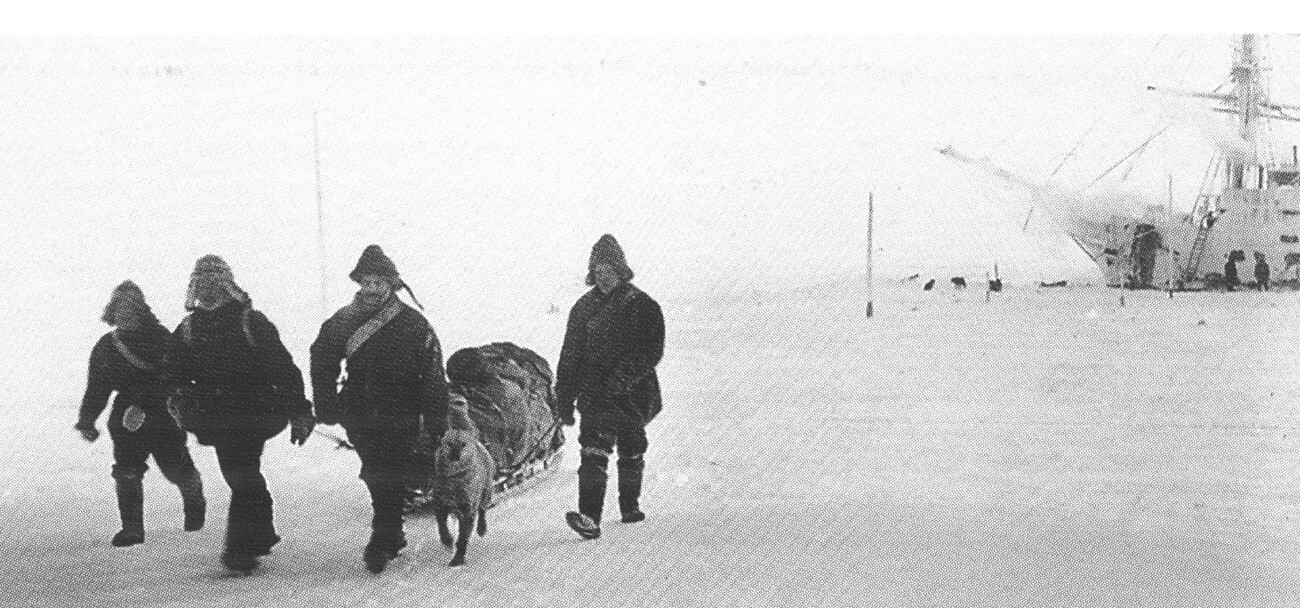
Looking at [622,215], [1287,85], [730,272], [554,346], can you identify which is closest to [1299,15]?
[1287,85]

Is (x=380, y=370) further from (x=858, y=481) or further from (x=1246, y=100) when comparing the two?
(x=1246, y=100)

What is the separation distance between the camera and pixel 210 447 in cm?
213

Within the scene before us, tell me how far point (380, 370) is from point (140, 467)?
1.84 ft

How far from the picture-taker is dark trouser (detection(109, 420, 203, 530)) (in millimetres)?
2158

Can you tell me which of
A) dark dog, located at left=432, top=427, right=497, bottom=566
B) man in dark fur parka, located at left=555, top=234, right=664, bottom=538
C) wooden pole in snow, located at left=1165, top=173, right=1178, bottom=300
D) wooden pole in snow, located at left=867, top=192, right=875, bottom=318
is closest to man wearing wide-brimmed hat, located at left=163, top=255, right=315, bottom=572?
dark dog, located at left=432, top=427, right=497, bottom=566

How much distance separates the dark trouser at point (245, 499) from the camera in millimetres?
2098

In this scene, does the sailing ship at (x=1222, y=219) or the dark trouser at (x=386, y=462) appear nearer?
the dark trouser at (x=386, y=462)

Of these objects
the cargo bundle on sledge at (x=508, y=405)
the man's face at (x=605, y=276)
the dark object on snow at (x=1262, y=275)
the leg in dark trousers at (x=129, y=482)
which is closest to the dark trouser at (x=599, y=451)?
the cargo bundle on sledge at (x=508, y=405)

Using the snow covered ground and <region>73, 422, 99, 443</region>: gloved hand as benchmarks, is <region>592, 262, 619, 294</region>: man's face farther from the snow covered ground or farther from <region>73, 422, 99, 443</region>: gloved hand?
<region>73, 422, 99, 443</region>: gloved hand

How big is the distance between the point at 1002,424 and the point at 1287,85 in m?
0.85

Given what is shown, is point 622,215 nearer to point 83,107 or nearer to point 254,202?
point 254,202

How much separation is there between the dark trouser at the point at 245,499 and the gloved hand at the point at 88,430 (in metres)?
0.26

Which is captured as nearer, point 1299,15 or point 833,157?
point 1299,15

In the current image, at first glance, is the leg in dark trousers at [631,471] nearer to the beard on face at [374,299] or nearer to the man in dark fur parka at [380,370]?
the man in dark fur parka at [380,370]
